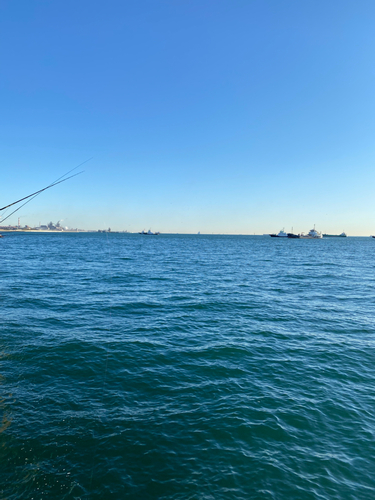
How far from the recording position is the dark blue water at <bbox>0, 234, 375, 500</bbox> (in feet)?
23.5

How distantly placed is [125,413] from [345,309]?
2135 centimetres

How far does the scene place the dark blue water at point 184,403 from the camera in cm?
718

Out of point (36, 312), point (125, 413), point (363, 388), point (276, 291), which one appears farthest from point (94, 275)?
point (363, 388)

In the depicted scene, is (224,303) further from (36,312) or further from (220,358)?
(36,312)

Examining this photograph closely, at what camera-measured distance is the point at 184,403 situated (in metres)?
10.2

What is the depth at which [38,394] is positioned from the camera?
10383 mm

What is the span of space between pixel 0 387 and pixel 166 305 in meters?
13.9

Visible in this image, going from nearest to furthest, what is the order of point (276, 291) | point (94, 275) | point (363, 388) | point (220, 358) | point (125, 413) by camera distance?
1. point (125, 413)
2. point (363, 388)
3. point (220, 358)
4. point (276, 291)
5. point (94, 275)

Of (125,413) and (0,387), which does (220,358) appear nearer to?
(125,413)

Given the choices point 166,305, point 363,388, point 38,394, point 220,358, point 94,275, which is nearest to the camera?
point 38,394

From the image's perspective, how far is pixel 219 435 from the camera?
8711 mm

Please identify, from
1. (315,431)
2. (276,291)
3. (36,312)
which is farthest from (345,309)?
(36,312)

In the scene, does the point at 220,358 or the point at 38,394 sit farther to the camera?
the point at 220,358

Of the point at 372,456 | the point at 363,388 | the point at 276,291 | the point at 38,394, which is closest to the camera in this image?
the point at 372,456
